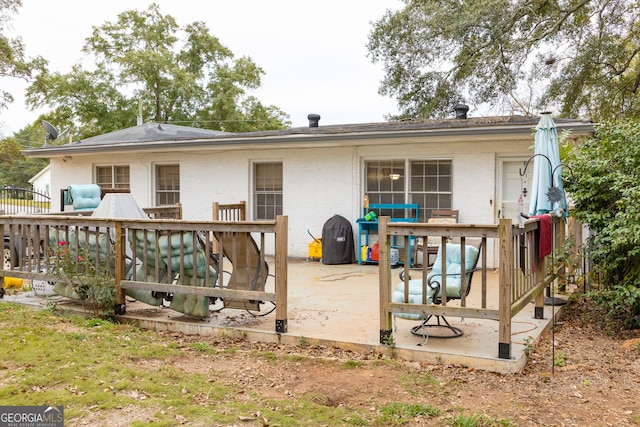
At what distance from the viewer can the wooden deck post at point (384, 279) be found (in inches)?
172

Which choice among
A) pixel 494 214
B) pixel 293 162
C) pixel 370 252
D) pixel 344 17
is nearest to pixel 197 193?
pixel 293 162

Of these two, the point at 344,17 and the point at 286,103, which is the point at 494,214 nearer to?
the point at 344,17

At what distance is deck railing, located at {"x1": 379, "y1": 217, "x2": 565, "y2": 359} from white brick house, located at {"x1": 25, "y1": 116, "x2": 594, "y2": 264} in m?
3.90

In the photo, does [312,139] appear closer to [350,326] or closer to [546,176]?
[546,176]

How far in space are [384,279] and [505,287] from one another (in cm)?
93

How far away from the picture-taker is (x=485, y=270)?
405 cm

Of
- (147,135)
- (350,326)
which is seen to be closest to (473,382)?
(350,326)

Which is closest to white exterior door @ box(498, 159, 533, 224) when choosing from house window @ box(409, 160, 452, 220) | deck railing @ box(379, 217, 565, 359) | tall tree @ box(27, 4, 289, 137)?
house window @ box(409, 160, 452, 220)

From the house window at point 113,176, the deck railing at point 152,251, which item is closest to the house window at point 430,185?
the deck railing at point 152,251

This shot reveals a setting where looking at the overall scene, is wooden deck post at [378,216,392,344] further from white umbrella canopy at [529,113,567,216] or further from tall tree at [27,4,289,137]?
tall tree at [27,4,289,137]

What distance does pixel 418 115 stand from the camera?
19062 mm

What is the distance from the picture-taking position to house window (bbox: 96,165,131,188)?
1280cm

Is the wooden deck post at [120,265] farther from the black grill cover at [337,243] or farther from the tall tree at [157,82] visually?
the tall tree at [157,82]

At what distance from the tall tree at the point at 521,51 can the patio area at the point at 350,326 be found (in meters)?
11.6
